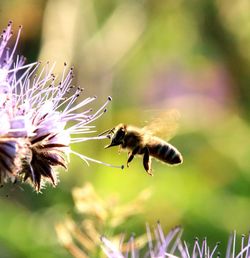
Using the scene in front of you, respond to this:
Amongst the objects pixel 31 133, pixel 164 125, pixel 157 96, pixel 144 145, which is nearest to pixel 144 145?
pixel 144 145

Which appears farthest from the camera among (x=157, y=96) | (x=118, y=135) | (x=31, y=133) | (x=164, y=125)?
(x=157, y=96)

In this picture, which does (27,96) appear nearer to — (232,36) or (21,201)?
(21,201)

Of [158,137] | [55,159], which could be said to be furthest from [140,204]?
[55,159]

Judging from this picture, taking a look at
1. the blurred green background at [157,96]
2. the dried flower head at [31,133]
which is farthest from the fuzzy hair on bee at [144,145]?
the blurred green background at [157,96]

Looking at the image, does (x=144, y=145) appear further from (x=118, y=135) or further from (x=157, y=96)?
(x=157, y=96)

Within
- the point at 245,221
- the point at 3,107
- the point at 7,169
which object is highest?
the point at 245,221

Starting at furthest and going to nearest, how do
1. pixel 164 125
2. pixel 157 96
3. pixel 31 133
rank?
pixel 157 96 < pixel 164 125 < pixel 31 133
